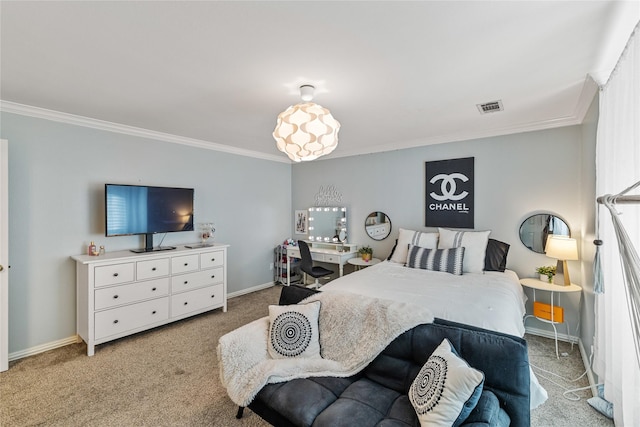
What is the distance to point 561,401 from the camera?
215cm

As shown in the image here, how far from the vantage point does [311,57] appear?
186cm

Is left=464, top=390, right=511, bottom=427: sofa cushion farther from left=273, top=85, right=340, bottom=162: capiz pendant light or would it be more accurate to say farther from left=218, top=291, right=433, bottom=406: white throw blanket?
left=273, top=85, right=340, bottom=162: capiz pendant light

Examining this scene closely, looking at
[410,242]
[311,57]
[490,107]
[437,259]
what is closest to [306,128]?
[311,57]

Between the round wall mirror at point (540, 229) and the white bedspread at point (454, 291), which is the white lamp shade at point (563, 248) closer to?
the round wall mirror at point (540, 229)

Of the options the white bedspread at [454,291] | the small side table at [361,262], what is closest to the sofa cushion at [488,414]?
the white bedspread at [454,291]

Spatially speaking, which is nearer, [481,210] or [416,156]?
[481,210]

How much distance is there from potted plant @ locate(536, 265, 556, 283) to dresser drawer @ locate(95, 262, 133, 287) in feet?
14.1

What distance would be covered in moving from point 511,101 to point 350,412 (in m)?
2.77

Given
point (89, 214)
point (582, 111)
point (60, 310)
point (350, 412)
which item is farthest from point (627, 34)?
point (60, 310)

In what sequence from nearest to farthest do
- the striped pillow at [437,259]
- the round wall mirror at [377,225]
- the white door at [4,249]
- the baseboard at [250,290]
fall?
the white door at [4,249] → the striped pillow at [437,259] → the round wall mirror at [377,225] → the baseboard at [250,290]

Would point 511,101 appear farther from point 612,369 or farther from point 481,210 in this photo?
point 612,369

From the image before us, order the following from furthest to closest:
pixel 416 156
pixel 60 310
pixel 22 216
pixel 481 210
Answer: pixel 416 156
pixel 481 210
pixel 60 310
pixel 22 216

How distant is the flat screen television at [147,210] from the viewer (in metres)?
3.16

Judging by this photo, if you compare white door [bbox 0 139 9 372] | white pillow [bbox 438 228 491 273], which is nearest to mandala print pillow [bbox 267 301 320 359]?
white pillow [bbox 438 228 491 273]
